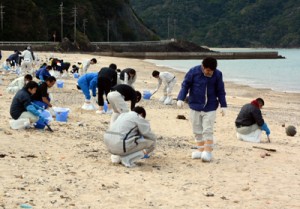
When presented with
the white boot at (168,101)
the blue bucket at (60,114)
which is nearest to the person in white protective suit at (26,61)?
the white boot at (168,101)

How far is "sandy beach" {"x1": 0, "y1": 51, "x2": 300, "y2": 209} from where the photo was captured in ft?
19.0

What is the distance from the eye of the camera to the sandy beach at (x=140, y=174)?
579 cm

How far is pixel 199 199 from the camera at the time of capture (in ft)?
19.8

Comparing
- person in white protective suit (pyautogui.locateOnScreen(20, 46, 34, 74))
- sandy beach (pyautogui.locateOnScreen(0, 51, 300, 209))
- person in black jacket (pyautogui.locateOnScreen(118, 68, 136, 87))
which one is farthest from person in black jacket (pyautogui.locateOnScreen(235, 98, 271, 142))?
person in white protective suit (pyautogui.locateOnScreen(20, 46, 34, 74))

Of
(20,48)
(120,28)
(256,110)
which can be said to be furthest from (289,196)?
(120,28)

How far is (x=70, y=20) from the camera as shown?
97.4m

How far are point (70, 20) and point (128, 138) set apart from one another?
92.9m

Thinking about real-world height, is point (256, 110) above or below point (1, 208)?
above

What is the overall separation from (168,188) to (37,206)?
1.82m

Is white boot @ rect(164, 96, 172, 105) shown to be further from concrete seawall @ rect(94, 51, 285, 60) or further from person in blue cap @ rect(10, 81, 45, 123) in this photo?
concrete seawall @ rect(94, 51, 285, 60)

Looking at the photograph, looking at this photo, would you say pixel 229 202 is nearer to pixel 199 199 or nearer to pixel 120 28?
pixel 199 199

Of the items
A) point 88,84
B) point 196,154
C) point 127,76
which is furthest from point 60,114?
point 196,154

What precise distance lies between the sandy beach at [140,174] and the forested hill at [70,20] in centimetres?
7453

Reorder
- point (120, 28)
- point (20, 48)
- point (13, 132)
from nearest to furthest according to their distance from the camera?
1. point (13, 132)
2. point (20, 48)
3. point (120, 28)
